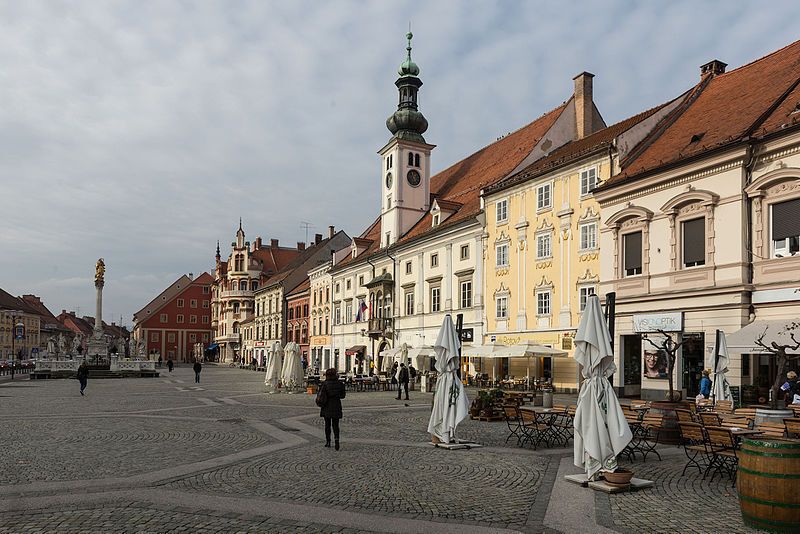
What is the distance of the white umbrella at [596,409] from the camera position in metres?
10.1

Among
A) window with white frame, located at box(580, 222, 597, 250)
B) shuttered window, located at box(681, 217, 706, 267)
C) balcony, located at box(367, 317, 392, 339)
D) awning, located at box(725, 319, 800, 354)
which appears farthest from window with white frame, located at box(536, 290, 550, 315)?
balcony, located at box(367, 317, 392, 339)

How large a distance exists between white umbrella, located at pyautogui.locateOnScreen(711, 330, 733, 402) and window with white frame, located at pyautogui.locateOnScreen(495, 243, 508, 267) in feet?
52.3

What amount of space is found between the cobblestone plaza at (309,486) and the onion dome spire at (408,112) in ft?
120

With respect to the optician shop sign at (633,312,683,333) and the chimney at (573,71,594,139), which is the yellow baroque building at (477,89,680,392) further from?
the optician shop sign at (633,312,683,333)

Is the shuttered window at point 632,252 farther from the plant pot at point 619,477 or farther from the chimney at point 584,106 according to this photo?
the plant pot at point 619,477

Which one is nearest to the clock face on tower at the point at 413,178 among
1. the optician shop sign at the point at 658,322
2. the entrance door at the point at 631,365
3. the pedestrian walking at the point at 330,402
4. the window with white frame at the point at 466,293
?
the window with white frame at the point at 466,293

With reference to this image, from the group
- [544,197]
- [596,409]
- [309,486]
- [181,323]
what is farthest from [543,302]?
[181,323]

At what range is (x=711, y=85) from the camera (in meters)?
30.8

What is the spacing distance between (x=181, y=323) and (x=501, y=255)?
296 ft

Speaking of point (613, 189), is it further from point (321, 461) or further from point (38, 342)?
A: point (38, 342)

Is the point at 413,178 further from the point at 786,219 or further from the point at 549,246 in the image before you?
the point at 786,219

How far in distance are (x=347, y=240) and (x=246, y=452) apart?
67696mm

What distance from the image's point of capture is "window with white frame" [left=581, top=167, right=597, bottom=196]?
2994 cm

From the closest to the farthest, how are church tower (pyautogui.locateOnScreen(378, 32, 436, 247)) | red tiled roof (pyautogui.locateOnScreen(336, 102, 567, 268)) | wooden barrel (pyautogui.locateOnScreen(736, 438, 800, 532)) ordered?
wooden barrel (pyautogui.locateOnScreen(736, 438, 800, 532))
red tiled roof (pyautogui.locateOnScreen(336, 102, 567, 268))
church tower (pyautogui.locateOnScreen(378, 32, 436, 247))
